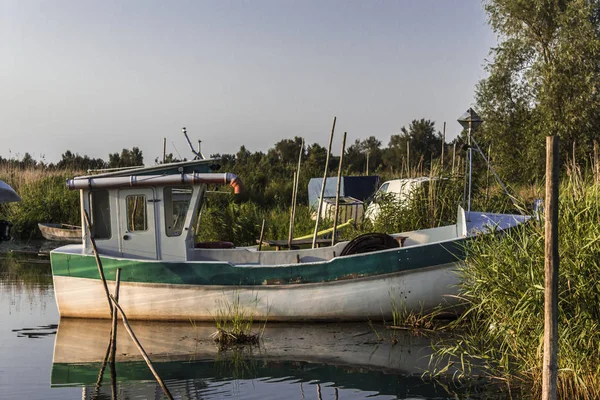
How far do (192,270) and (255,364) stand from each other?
2.75m

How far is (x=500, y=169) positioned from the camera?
32812mm

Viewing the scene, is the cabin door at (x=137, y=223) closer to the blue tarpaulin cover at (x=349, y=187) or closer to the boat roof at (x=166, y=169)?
the boat roof at (x=166, y=169)

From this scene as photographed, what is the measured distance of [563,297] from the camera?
7465 millimetres

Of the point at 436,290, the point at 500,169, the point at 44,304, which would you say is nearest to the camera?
the point at 436,290

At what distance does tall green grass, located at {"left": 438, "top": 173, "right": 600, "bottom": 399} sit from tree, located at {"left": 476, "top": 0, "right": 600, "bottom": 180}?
22.7 m

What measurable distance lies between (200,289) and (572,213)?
639 centimetres

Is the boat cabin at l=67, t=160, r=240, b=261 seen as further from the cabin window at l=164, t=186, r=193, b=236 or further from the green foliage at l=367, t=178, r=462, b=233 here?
the green foliage at l=367, t=178, r=462, b=233

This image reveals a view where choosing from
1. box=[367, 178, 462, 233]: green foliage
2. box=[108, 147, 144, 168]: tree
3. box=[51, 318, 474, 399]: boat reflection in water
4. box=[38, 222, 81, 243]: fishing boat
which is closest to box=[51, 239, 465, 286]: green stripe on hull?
box=[51, 318, 474, 399]: boat reflection in water

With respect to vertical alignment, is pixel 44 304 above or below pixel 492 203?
below

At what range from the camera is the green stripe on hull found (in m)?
12.0

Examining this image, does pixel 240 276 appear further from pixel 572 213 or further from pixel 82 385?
pixel 572 213

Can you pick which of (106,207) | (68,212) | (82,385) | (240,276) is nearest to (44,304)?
(106,207)

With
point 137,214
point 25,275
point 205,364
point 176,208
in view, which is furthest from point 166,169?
point 25,275

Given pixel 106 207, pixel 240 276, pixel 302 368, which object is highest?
pixel 106 207
